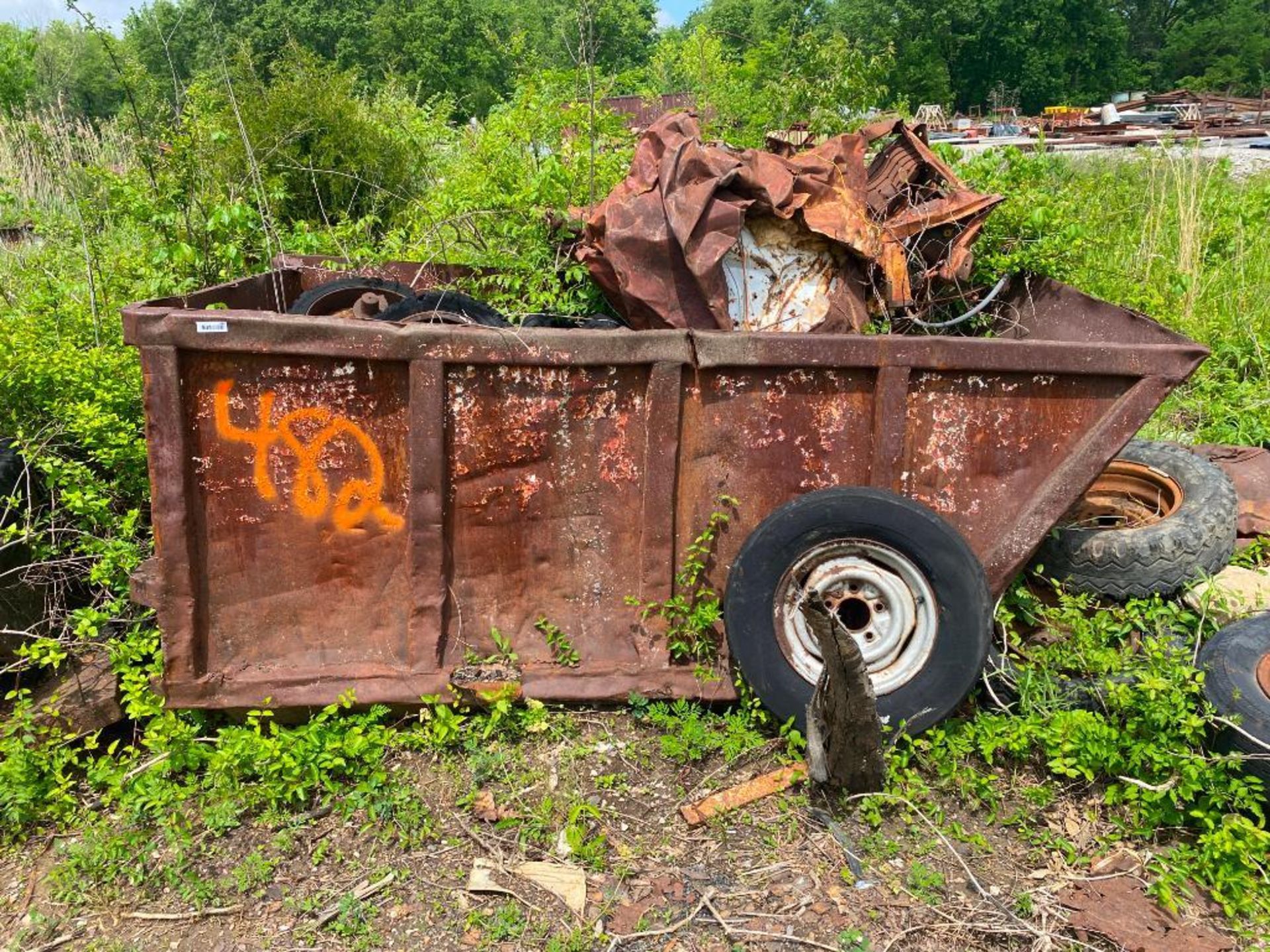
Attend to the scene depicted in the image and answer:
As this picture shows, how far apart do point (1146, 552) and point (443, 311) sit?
2.86 m

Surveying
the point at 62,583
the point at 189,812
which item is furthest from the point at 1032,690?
the point at 62,583

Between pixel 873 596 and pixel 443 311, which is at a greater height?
pixel 443 311

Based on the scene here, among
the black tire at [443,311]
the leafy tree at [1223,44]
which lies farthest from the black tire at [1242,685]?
the leafy tree at [1223,44]

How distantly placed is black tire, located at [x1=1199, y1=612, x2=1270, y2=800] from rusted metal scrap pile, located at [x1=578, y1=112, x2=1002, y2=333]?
1.66 metres

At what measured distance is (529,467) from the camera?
311 cm

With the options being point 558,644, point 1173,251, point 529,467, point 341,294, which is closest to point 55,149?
point 341,294

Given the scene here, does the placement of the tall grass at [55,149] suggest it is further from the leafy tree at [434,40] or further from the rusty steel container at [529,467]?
the leafy tree at [434,40]

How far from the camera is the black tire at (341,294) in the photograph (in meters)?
3.79

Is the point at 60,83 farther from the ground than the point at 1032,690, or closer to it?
farther from the ground

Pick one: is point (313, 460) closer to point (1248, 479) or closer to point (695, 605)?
point (695, 605)

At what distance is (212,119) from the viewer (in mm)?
7051

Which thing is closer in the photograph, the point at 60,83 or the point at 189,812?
the point at 189,812

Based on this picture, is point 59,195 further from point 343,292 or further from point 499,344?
point 499,344

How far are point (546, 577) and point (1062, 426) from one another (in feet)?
6.25
